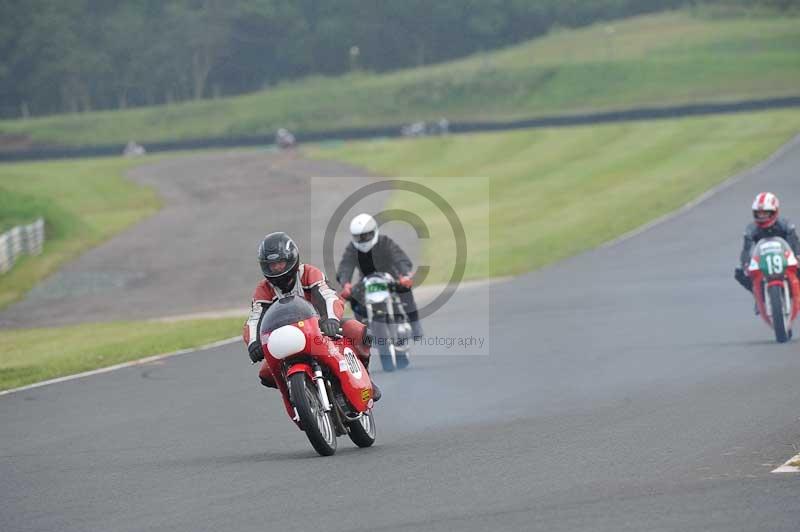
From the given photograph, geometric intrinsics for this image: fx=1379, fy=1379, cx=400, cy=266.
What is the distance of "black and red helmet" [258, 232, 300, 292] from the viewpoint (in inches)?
383

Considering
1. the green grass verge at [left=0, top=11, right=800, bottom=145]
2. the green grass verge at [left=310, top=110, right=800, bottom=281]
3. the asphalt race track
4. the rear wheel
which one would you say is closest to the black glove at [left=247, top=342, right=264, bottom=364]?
the asphalt race track

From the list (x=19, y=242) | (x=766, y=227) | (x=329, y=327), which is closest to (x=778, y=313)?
(x=766, y=227)

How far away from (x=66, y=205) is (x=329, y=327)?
4537 cm

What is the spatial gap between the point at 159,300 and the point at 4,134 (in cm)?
6317

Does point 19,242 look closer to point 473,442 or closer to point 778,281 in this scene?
point 778,281

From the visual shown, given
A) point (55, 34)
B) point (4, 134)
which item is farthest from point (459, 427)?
point (55, 34)

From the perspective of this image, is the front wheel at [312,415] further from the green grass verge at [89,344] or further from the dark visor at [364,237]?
the green grass verge at [89,344]

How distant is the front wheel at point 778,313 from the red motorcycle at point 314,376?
6.57m

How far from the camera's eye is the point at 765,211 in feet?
51.0

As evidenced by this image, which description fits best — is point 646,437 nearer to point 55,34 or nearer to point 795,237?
point 795,237

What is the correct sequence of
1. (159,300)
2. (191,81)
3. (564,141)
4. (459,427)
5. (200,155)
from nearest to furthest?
1. (459,427)
2. (159,300)
3. (564,141)
4. (200,155)
5. (191,81)

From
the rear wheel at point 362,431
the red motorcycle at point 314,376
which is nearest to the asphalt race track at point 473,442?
the rear wheel at point 362,431

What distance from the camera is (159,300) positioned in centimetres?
2727

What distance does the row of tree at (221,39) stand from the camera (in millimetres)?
99062
